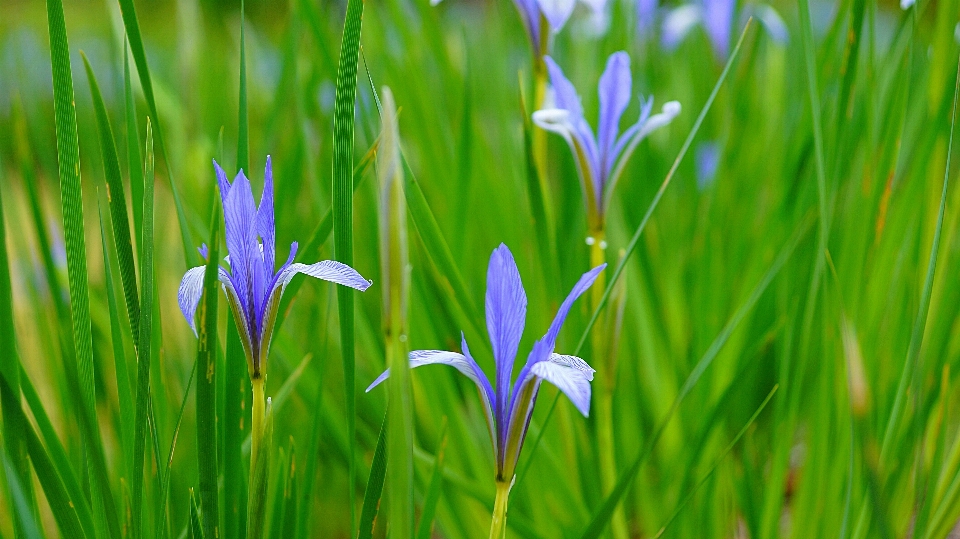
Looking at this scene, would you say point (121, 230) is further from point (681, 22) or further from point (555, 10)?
point (681, 22)

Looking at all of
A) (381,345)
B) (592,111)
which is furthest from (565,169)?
(381,345)

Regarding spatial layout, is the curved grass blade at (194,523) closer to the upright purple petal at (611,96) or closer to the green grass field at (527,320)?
the green grass field at (527,320)

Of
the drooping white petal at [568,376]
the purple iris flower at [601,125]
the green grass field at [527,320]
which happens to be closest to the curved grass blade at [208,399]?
the green grass field at [527,320]

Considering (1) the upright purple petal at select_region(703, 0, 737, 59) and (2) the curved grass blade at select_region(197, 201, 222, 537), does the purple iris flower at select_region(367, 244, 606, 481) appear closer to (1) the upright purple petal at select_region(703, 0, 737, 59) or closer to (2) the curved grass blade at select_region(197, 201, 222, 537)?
(2) the curved grass blade at select_region(197, 201, 222, 537)

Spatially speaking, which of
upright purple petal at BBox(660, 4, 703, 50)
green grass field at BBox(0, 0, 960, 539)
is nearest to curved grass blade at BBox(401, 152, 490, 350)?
green grass field at BBox(0, 0, 960, 539)

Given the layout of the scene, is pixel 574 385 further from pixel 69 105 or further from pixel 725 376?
pixel 725 376

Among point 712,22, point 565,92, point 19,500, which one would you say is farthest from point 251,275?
point 712,22
